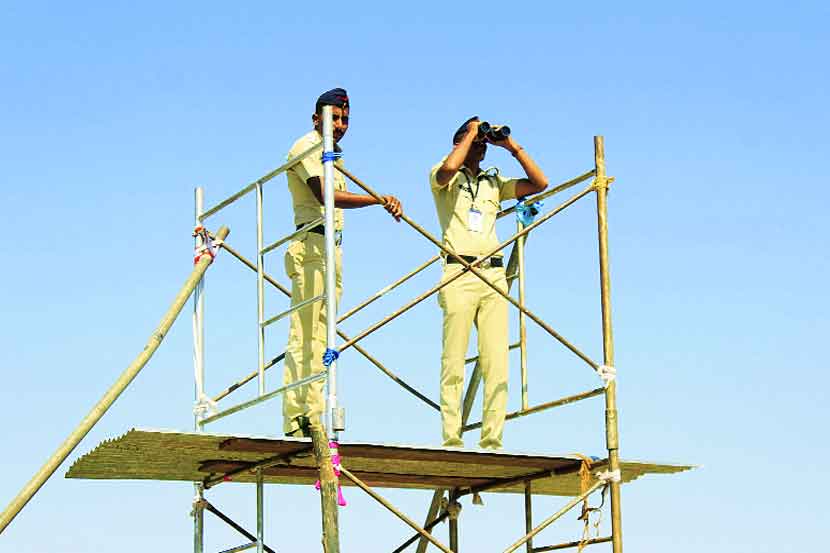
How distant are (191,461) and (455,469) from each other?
2382 millimetres

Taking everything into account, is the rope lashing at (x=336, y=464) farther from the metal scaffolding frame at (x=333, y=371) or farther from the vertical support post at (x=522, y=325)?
the vertical support post at (x=522, y=325)

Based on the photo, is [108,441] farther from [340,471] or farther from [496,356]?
[496,356]

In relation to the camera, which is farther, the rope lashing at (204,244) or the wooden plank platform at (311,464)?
the rope lashing at (204,244)

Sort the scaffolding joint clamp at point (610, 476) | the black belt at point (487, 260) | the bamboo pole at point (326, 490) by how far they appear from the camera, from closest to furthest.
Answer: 1. the bamboo pole at point (326, 490)
2. the scaffolding joint clamp at point (610, 476)
3. the black belt at point (487, 260)

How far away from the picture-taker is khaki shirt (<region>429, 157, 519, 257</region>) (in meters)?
13.0

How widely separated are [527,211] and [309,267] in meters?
2.36

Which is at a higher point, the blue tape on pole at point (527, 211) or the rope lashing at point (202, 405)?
the blue tape on pole at point (527, 211)

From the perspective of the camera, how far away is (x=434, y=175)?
1307 cm

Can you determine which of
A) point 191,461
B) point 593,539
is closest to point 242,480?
point 191,461

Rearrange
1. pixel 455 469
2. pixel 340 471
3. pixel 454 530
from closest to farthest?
pixel 340 471 < pixel 455 469 < pixel 454 530

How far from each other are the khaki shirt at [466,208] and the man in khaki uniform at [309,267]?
97cm

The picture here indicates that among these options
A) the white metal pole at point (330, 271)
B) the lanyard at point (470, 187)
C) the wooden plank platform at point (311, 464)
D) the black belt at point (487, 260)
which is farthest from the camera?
the lanyard at point (470, 187)

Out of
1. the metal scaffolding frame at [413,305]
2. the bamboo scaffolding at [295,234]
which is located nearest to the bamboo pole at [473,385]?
the metal scaffolding frame at [413,305]

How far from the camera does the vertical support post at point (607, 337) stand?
1254cm
